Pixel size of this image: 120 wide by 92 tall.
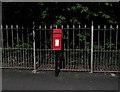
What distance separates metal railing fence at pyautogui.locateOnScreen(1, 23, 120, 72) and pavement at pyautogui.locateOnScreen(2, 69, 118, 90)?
1.33ft

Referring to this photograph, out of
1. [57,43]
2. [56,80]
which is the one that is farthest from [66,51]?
[56,80]

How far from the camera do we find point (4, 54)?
10.4 metres

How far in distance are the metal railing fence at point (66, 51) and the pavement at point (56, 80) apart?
0.41 metres


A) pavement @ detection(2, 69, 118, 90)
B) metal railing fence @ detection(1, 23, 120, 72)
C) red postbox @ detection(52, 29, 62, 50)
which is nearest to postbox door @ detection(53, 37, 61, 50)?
red postbox @ detection(52, 29, 62, 50)

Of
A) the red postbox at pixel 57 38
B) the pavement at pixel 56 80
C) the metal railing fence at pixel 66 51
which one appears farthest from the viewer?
the metal railing fence at pixel 66 51

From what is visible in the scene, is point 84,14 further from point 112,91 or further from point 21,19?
point 112,91

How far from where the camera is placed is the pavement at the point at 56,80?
7.95 metres

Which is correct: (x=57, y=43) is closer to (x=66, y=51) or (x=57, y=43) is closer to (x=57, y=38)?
(x=57, y=38)

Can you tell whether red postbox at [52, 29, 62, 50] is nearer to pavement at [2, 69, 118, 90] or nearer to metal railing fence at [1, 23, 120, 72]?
metal railing fence at [1, 23, 120, 72]

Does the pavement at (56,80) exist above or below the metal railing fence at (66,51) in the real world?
below

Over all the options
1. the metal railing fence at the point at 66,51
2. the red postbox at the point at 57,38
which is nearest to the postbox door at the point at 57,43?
the red postbox at the point at 57,38

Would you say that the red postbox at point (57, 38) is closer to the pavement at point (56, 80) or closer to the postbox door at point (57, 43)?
the postbox door at point (57, 43)

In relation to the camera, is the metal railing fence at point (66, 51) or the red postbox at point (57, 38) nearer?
the red postbox at point (57, 38)

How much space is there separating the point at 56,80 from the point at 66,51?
1.63 metres
